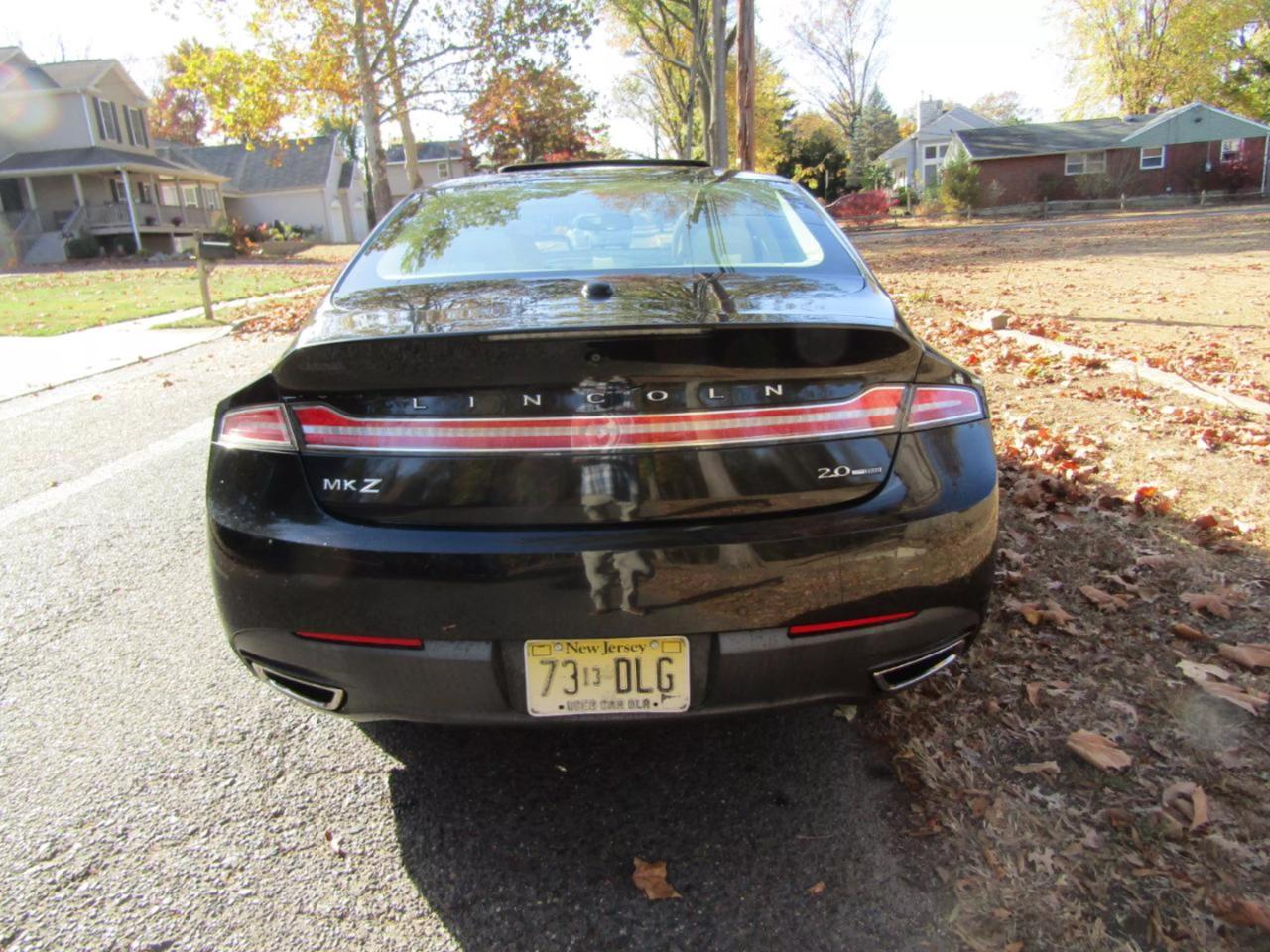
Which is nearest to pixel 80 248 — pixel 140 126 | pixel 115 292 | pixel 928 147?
pixel 140 126

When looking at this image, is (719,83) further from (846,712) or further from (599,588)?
(599,588)

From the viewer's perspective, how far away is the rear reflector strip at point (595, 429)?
6.15ft

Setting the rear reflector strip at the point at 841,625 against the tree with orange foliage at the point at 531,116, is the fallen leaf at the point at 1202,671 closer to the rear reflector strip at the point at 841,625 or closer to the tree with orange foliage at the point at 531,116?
the rear reflector strip at the point at 841,625

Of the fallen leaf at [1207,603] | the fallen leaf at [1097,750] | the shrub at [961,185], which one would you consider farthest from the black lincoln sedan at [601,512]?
the shrub at [961,185]

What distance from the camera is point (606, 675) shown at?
1961 millimetres

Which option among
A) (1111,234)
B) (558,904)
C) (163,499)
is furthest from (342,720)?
(1111,234)

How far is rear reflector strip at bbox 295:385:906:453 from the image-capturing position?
6.15 ft

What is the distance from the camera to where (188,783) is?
7.99ft

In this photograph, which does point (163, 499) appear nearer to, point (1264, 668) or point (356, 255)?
point (356, 255)

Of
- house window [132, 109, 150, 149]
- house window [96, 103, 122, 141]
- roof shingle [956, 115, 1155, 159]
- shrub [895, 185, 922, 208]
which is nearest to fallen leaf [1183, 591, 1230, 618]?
house window [96, 103, 122, 141]

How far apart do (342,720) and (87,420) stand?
204 inches

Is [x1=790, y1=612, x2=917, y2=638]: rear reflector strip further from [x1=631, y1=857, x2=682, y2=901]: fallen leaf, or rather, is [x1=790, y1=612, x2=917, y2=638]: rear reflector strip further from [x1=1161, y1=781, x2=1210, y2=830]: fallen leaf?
[x1=1161, y1=781, x2=1210, y2=830]: fallen leaf

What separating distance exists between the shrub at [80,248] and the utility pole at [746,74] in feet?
95.8

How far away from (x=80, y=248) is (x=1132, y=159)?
4856 centimetres
